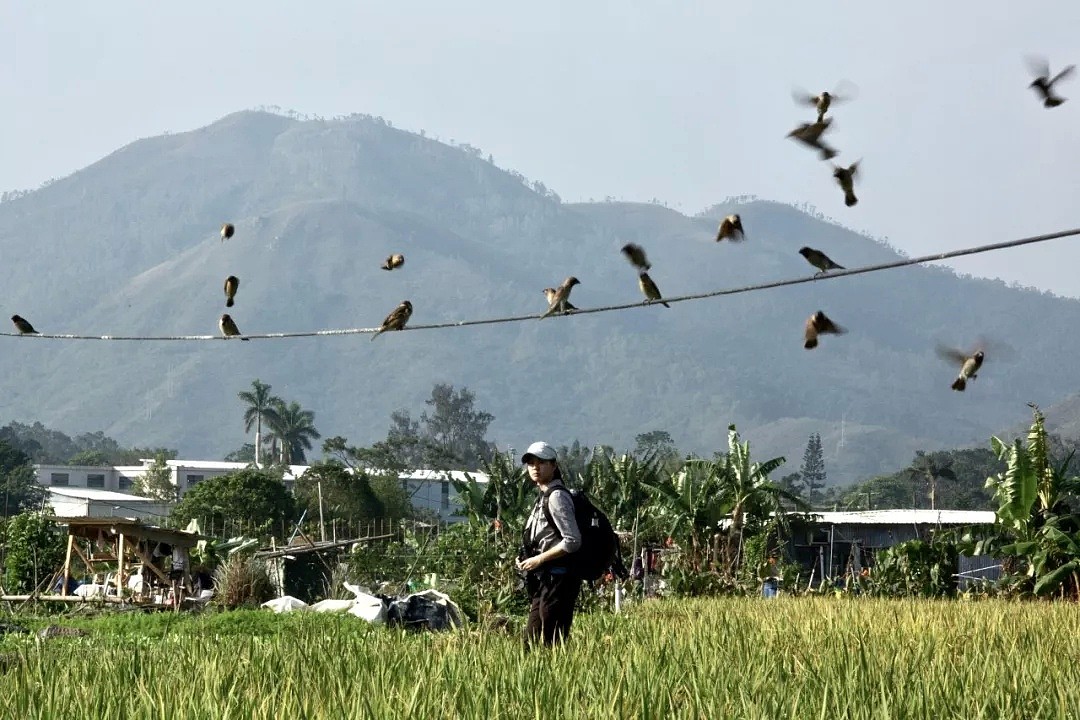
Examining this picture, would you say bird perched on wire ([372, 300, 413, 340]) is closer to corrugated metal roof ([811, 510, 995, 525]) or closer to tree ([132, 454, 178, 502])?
corrugated metal roof ([811, 510, 995, 525])

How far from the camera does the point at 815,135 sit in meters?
10.8

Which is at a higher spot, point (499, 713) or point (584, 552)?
point (584, 552)

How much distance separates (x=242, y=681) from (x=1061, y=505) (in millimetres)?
15418

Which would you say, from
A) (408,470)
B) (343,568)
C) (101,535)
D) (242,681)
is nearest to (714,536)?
(343,568)

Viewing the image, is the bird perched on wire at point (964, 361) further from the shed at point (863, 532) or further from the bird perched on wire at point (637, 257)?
the shed at point (863, 532)

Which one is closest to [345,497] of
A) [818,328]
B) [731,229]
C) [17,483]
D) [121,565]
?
[17,483]

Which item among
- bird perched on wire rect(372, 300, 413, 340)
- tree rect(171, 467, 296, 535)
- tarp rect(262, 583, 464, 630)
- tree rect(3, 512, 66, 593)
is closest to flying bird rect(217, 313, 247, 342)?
bird perched on wire rect(372, 300, 413, 340)

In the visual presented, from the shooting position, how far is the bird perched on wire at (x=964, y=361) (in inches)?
418

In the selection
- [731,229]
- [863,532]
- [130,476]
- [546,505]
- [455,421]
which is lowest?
[863,532]

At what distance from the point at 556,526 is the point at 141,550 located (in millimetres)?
15478

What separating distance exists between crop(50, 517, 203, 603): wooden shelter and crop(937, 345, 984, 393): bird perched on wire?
1363cm

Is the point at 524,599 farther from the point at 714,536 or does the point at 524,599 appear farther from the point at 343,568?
the point at 343,568

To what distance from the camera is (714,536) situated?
23.3 metres

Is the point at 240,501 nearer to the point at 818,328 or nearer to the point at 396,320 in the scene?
the point at 396,320
